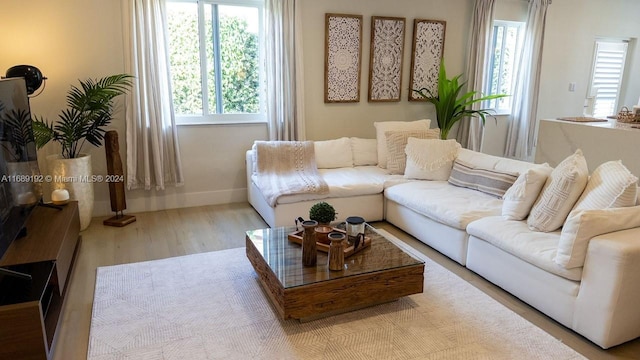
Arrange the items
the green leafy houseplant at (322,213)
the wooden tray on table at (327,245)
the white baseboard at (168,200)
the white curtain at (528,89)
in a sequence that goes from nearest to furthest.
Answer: the wooden tray on table at (327,245) < the green leafy houseplant at (322,213) < the white baseboard at (168,200) < the white curtain at (528,89)

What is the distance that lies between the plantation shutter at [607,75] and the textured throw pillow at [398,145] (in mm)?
3549

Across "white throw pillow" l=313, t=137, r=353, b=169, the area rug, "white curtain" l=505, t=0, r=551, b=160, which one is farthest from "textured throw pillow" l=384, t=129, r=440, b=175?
"white curtain" l=505, t=0, r=551, b=160

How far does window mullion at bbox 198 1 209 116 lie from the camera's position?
14.2 feet

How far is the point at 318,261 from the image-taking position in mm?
2457

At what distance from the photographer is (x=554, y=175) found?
278cm

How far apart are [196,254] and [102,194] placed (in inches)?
63.5

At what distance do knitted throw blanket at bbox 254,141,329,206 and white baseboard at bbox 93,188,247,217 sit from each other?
763mm

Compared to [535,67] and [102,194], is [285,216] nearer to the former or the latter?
[102,194]

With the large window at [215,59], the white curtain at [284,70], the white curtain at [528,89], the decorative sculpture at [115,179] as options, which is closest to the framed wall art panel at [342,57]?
the white curtain at [284,70]

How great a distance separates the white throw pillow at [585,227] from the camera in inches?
86.7

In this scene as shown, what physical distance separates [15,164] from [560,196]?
11.0ft

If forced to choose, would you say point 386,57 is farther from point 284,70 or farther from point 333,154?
point 333,154

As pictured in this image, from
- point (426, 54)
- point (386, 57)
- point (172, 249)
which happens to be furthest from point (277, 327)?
point (426, 54)

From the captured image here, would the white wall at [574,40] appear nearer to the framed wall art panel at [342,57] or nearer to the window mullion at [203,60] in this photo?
the framed wall art panel at [342,57]
